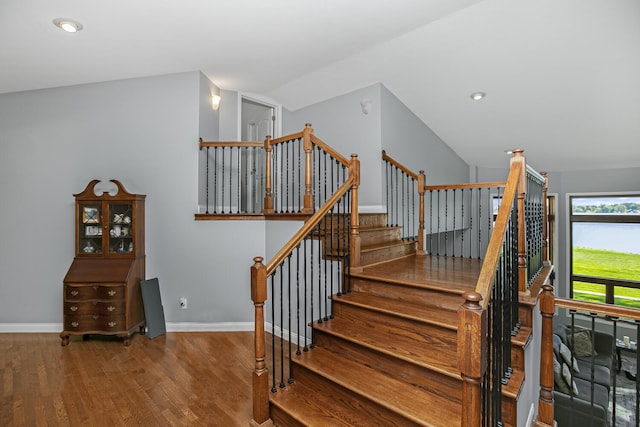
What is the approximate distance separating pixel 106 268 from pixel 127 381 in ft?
5.06

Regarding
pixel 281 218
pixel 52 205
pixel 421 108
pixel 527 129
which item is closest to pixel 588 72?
pixel 527 129

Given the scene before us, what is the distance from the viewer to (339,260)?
10.2 ft

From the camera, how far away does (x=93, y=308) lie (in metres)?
3.64

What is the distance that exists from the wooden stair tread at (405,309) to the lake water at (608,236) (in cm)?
623

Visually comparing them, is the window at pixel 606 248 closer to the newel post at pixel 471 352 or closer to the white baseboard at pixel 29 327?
the newel post at pixel 471 352

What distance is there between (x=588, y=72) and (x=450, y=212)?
3107 millimetres

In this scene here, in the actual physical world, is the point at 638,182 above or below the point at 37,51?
below

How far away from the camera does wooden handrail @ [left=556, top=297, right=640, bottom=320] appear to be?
6.58ft

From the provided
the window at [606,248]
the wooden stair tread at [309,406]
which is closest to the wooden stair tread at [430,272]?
the wooden stair tread at [309,406]

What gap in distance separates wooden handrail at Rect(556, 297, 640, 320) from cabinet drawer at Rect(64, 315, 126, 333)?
→ 4.28 meters

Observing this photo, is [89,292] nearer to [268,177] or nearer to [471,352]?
[268,177]

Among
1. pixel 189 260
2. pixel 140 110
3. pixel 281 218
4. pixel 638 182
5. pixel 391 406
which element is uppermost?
pixel 140 110

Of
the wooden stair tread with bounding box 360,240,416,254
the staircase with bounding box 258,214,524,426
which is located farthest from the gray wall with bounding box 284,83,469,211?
the staircase with bounding box 258,214,524,426

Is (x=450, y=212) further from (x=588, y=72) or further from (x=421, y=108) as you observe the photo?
(x=588, y=72)
